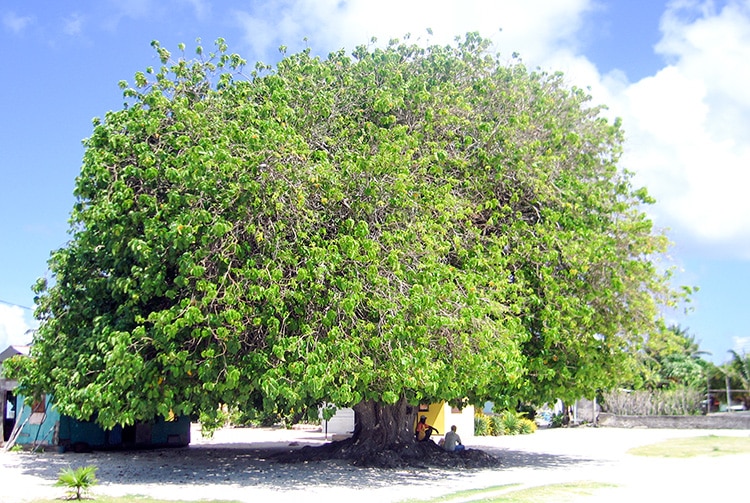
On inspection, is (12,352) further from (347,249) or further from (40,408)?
(347,249)

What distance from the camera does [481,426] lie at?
3145 centimetres

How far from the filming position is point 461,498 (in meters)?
12.8

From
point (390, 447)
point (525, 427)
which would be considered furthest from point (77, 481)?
point (525, 427)

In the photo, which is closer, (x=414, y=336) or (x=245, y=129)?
(x=414, y=336)

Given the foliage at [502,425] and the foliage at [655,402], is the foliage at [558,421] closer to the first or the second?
the foliage at [655,402]

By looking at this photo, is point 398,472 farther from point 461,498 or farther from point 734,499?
Answer: point 734,499

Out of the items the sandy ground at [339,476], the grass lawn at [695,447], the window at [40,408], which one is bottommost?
the grass lawn at [695,447]

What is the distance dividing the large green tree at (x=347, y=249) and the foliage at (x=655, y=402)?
21638 millimetres

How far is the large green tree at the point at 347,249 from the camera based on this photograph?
44.7ft

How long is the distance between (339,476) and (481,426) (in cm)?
1653

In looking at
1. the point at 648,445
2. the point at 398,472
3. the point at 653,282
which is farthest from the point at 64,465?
the point at 648,445

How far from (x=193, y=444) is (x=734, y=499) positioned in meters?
18.7

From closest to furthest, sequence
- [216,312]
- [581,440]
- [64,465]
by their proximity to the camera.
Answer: [216,312] < [64,465] < [581,440]

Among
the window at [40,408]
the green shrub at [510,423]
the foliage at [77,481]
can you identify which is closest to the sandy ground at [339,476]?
the foliage at [77,481]
